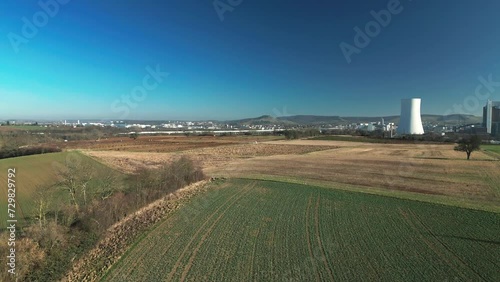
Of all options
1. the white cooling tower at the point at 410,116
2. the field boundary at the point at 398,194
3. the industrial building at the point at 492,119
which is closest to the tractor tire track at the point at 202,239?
the field boundary at the point at 398,194

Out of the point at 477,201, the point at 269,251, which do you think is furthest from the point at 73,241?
the point at 477,201

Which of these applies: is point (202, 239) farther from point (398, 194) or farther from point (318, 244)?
point (398, 194)

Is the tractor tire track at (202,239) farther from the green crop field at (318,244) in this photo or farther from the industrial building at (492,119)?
the industrial building at (492,119)

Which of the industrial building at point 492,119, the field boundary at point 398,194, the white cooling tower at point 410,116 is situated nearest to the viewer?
the field boundary at point 398,194

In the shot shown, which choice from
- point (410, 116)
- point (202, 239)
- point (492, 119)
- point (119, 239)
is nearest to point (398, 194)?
point (202, 239)

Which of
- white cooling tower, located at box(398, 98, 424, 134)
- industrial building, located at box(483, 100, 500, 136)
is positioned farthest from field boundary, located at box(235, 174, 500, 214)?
industrial building, located at box(483, 100, 500, 136)
